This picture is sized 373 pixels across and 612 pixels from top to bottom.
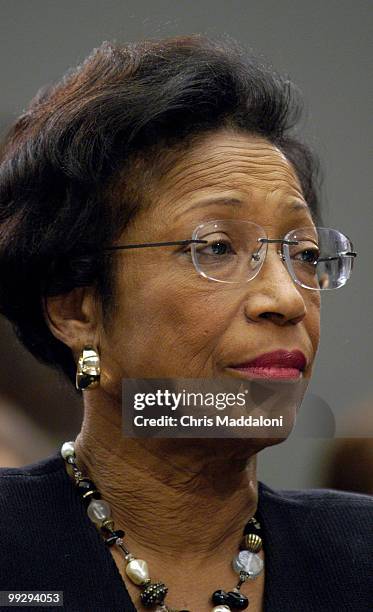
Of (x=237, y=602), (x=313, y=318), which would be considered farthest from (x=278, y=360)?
(x=237, y=602)

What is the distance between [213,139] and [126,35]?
31 cm

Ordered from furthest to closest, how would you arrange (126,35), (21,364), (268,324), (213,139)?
1. (21,364)
2. (126,35)
3. (213,139)
4. (268,324)

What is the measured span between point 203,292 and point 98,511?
1.10 ft

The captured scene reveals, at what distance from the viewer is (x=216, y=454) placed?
54.9 inches

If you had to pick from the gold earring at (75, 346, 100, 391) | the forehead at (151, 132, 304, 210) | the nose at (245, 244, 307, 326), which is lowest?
the gold earring at (75, 346, 100, 391)

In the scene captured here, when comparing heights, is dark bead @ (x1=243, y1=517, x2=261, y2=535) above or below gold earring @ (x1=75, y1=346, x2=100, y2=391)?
below

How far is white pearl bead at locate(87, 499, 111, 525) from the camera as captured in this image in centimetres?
142

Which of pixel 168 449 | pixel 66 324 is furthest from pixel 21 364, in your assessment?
pixel 168 449

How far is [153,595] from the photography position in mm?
1352

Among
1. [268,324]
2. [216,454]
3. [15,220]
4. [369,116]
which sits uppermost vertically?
[369,116]

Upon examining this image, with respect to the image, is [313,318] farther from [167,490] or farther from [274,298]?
[167,490]

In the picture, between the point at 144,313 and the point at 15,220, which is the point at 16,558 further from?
the point at 15,220

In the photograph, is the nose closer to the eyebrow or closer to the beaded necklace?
the eyebrow

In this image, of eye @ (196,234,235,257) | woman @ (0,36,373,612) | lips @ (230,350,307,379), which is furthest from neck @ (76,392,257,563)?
eye @ (196,234,235,257)
